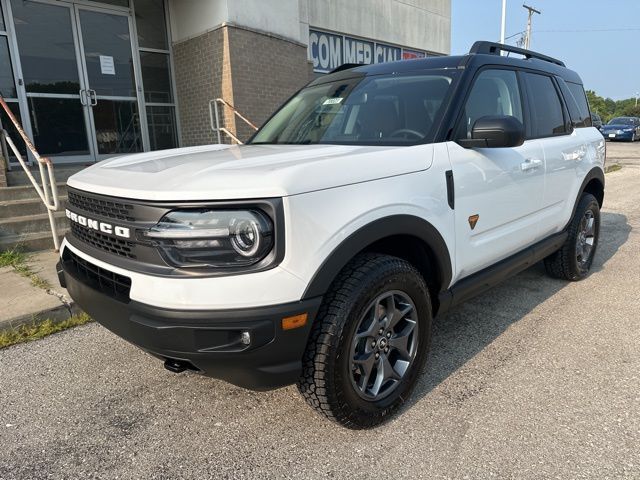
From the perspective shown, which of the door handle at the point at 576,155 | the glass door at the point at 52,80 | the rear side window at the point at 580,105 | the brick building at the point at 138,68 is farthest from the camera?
the brick building at the point at 138,68

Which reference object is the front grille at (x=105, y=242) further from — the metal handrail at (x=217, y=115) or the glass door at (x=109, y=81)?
the glass door at (x=109, y=81)

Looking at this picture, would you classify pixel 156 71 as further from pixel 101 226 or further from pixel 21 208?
pixel 101 226

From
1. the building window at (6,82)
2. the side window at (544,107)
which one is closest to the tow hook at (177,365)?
the side window at (544,107)

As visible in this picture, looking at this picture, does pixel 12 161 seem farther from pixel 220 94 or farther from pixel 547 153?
pixel 547 153

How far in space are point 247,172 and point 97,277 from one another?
0.96m

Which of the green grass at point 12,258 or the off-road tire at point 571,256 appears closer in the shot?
the off-road tire at point 571,256

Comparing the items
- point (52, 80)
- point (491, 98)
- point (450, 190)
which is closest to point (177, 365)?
point (450, 190)

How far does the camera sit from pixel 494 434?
7.65 feet

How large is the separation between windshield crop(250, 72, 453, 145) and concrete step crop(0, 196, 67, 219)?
3.72 meters

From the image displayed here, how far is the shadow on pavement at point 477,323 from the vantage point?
2.84 m

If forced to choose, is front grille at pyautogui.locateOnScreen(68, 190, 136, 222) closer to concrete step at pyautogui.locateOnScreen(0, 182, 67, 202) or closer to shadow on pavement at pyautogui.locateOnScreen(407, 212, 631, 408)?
shadow on pavement at pyautogui.locateOnScreen(407, 212, 631, 408)

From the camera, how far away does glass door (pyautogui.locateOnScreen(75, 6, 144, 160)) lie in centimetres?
841

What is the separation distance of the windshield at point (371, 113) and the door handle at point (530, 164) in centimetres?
84

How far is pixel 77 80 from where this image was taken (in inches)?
328
